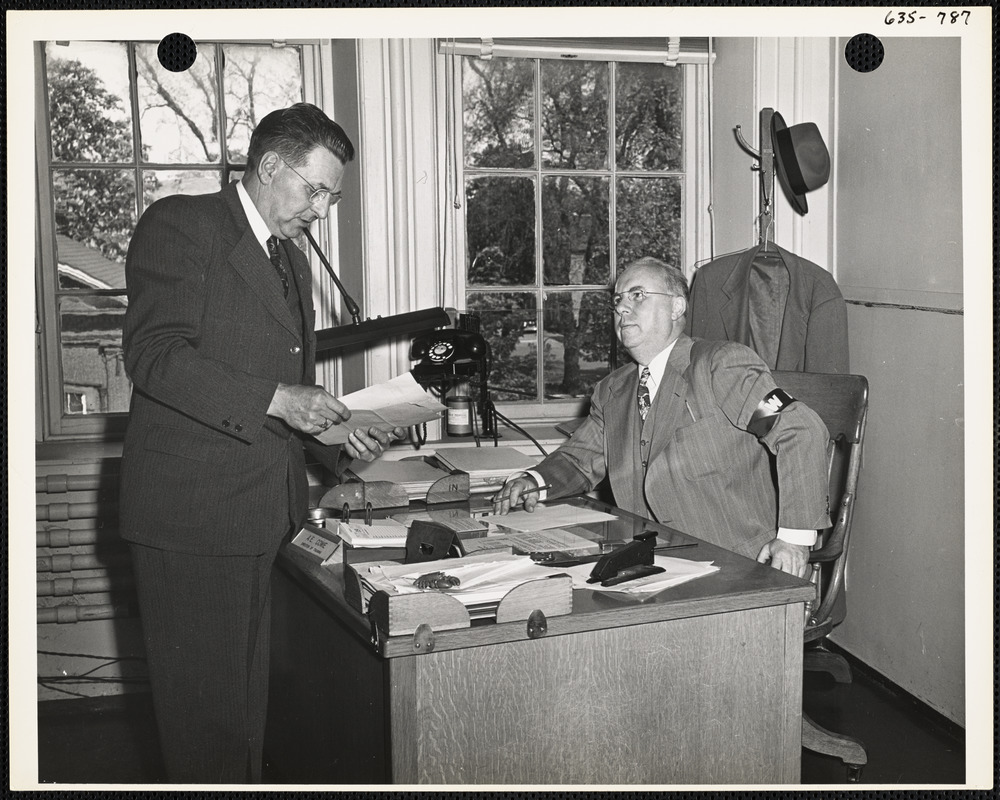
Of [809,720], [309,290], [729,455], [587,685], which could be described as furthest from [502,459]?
[587,685]

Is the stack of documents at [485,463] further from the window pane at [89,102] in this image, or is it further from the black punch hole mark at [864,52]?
the window pane at [89,102]

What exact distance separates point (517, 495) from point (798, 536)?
2.24 ft

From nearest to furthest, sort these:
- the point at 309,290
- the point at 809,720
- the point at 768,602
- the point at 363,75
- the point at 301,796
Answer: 1. the point at 768,602
2. the point at 301,796
3. the point at 309,290
4. the point at 809,720
5. the point at 363,75

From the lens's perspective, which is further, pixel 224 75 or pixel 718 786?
pixel 224 75

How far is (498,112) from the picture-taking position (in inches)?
147

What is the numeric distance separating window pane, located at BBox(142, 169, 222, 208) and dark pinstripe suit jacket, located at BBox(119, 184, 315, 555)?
163cm

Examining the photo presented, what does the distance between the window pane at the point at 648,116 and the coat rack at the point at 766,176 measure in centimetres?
48

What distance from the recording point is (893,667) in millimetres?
3209

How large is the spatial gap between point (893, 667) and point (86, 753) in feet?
8.14

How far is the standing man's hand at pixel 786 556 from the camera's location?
2.35 m

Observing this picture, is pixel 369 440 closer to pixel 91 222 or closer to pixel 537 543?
pixel 537 543

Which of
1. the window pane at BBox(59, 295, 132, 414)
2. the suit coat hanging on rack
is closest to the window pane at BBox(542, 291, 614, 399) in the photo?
the suit coat hanging on rack

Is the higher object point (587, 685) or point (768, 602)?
point (768, 602)

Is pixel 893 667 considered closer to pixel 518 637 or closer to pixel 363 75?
pixel 518 637
